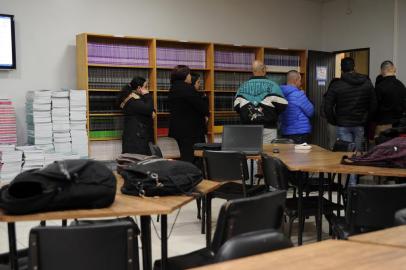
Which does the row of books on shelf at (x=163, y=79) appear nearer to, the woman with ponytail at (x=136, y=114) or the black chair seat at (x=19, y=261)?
the woman with ponytail at (x=136, y=114)

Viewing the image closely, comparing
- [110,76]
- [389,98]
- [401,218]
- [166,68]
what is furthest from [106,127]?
[401,218]

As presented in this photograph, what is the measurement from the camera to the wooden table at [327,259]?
4.64ft

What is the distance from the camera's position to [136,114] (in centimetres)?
609

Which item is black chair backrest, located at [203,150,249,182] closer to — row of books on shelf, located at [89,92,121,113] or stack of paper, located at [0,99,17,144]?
row of books on shelf, located at [89,92,121,113]

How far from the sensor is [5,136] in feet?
18.1

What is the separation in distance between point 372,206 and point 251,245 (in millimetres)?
1439

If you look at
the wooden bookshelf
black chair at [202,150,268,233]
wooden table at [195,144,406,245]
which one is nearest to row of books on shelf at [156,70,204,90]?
the wooden bookshelf

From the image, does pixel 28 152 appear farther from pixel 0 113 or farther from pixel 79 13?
pixel 79 13

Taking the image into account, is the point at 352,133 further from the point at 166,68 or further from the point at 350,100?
the point at 166,68

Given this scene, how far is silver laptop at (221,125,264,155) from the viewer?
4.43 metres

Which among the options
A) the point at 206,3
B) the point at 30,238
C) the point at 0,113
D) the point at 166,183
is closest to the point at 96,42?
the point at 0,113

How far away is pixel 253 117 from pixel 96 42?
7.45 ft

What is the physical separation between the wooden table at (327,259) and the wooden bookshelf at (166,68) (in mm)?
4845

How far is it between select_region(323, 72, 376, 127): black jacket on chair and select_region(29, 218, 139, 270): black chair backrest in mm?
4711
